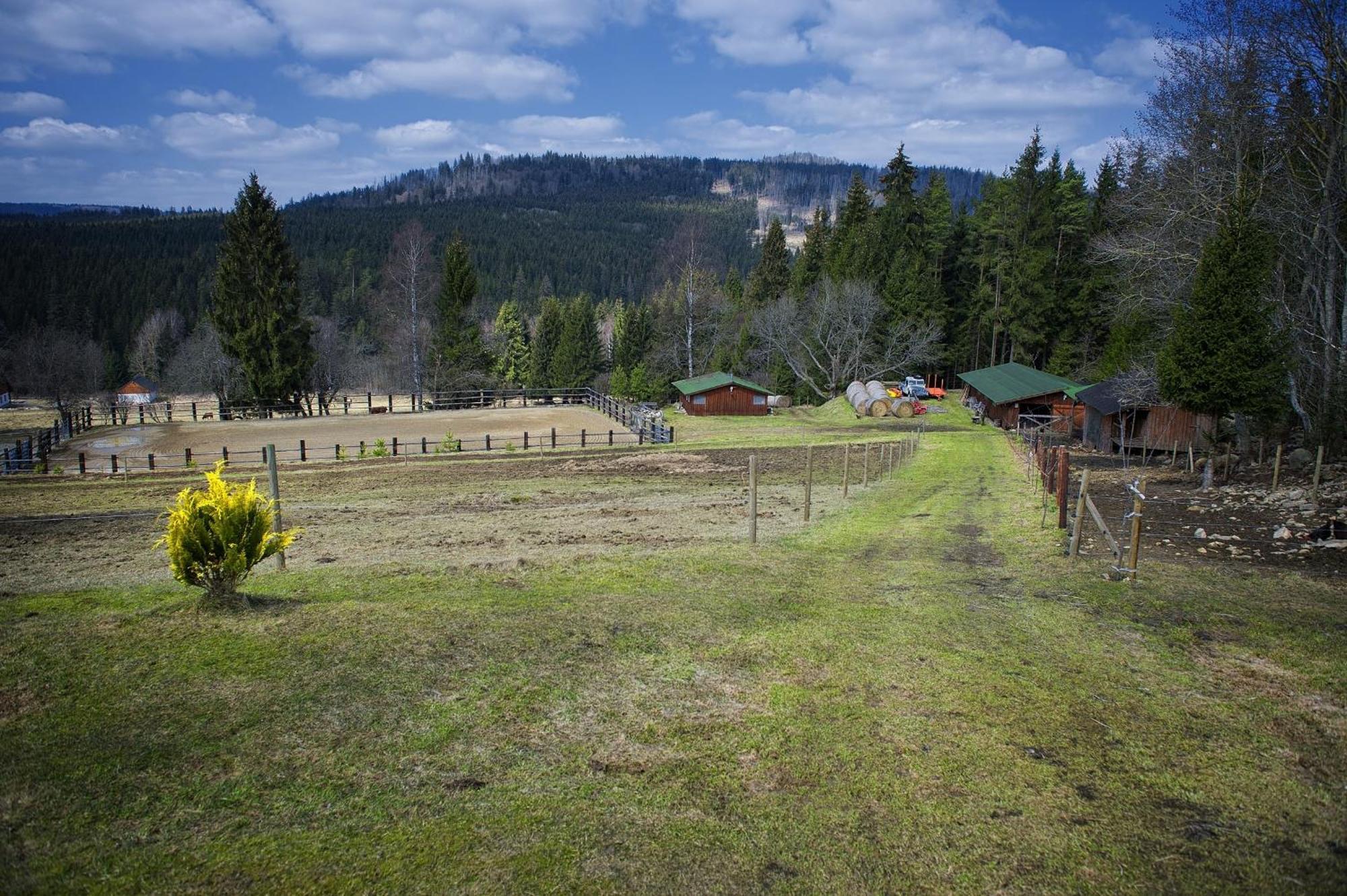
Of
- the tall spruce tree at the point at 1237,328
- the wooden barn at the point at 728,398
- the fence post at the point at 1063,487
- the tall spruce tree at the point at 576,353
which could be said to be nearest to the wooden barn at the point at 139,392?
the tall spruce tree at the point at 576,353

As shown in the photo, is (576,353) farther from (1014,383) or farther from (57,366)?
(1014,383)

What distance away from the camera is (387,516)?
18.1 m

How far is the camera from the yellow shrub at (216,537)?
25.2 ft

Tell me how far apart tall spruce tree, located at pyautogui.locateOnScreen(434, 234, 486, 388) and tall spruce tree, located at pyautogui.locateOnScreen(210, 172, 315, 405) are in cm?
1102

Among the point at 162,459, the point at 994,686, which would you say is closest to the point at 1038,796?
the point at 994,686

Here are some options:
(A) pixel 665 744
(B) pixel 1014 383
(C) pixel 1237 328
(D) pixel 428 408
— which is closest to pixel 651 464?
(C) pixel 1237 328

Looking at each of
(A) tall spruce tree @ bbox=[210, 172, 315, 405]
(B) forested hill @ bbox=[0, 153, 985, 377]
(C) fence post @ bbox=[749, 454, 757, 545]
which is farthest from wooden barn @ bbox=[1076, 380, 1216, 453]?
(B) forested hill @ bbox=[0, 153, 985, 377]

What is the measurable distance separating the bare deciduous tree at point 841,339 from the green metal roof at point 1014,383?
19.2ft

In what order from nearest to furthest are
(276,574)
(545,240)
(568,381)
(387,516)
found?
(276,574)
(387,516)
(568,381)
(545,240)

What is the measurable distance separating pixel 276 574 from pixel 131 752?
610 centimetres

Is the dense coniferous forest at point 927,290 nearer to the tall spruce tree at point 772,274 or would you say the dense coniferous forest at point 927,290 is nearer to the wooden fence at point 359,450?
the tall spruce tree at point 772,274

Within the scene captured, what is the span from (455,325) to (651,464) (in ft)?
113

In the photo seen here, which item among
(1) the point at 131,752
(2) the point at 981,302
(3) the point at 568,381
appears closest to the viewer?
(1) the point at 131,752

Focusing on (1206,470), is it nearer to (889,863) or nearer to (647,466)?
(647,466)
